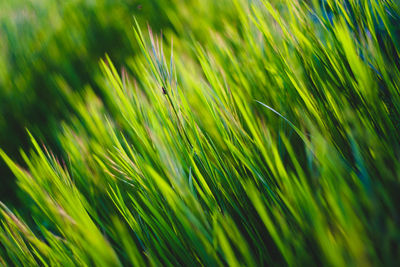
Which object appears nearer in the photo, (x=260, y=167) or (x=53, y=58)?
(x=260, y=167)

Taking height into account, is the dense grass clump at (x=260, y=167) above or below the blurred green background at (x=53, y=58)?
below

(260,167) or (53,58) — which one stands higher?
(53,58)

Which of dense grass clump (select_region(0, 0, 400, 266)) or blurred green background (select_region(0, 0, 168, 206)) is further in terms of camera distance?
blurred green background (select_region(0, 0, 168, 206))

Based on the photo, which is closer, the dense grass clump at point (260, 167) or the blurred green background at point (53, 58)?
the dense grass clump at point (260, 167)

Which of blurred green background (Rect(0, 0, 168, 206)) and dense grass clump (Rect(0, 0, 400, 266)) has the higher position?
blurred green background (Rect(0, 0, 168, 206))

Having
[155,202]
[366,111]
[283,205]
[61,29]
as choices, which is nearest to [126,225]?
[155,202]
